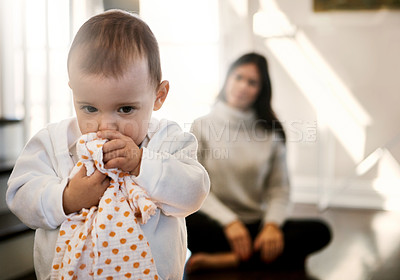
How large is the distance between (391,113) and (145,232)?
3.84 feet

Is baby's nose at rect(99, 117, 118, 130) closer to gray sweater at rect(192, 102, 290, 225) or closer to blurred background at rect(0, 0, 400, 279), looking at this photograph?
blurred background at rect(0, 0, 400, 279)

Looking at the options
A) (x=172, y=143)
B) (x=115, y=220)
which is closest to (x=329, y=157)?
(x=172, y=143)

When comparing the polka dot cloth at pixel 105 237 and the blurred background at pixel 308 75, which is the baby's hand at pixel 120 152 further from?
the blurred background at pixel 308 75

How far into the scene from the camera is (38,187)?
2.40 feet

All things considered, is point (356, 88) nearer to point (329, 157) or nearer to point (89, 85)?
point (329, 157)

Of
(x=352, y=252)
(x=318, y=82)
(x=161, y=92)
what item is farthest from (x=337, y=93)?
(x=161, y=92)

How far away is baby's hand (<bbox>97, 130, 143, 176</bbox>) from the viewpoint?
702mm

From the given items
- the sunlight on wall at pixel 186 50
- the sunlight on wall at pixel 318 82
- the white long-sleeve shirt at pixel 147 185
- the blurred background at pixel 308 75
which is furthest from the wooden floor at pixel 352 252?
the white long-sleeve shirt at pixel 147 185

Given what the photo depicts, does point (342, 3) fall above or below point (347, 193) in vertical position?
above

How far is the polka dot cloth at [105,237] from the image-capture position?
0.69 m

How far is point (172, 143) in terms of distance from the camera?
30.9 inches

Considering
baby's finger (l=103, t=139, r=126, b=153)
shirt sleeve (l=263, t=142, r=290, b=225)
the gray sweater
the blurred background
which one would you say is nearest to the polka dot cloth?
baby's finger (l=103, t=139, r=126, b=153)

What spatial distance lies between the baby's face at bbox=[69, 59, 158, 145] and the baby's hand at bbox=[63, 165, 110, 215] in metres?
0.08

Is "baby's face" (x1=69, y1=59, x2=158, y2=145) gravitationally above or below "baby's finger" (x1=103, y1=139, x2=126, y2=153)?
above
